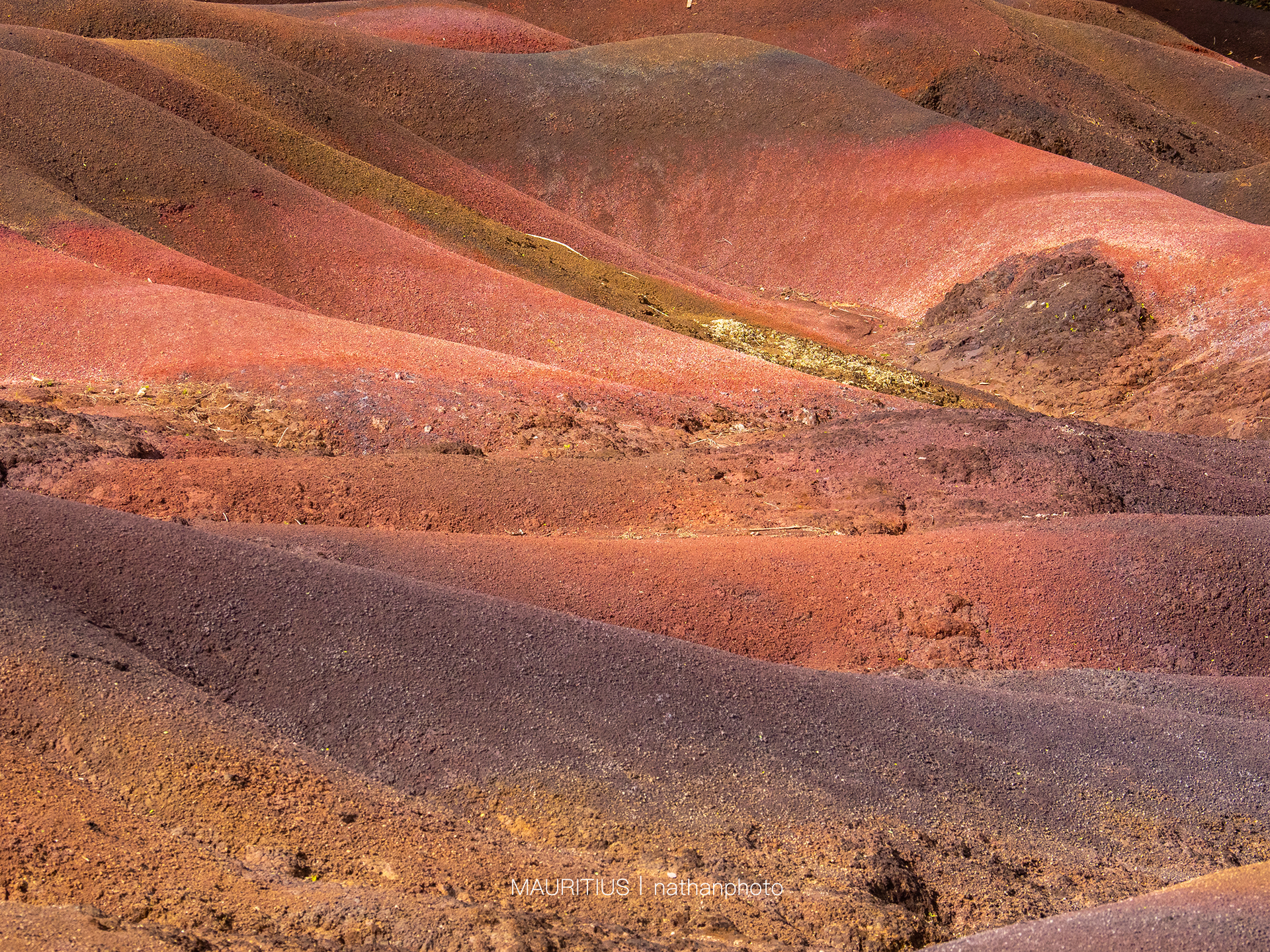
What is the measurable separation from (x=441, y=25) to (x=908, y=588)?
32036 mm

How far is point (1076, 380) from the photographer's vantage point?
69.4ft

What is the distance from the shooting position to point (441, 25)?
A: 36344mm

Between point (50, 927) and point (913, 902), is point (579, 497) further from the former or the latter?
point (50, 927)

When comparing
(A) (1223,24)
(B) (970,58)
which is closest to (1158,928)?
(B) (970,58)

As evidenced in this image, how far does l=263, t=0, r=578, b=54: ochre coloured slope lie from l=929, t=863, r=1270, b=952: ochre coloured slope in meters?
34.1

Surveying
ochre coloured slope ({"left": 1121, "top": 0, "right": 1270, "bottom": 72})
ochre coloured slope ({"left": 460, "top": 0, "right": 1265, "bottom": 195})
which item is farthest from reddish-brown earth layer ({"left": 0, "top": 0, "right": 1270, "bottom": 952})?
ochre coloured slope ({"left": 1121, "top": 0, "right": 1270, "bottom": 72})

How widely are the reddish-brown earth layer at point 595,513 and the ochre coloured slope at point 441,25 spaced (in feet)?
17.8

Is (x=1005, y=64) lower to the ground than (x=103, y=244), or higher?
higher

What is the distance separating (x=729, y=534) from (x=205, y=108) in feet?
53.1

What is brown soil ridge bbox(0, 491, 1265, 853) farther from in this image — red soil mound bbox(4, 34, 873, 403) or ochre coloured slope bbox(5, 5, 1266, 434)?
ochre coloured slope bbox(5, 5, 1266, 434)

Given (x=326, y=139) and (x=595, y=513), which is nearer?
(x=595, y=513)

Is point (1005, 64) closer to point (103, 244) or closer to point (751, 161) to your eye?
point (751, 161)

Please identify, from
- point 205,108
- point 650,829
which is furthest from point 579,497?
point 205,108

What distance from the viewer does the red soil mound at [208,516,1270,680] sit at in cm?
912
